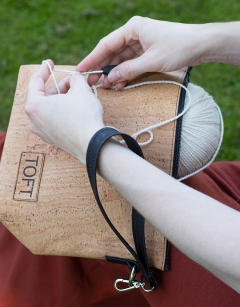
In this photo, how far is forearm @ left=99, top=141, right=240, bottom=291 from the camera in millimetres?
492

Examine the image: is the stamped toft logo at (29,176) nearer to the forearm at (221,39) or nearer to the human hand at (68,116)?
the human hand at (68,116)

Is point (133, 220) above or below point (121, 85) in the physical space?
below

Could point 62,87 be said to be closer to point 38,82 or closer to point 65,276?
point 38,82

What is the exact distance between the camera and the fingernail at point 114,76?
0.77 meters

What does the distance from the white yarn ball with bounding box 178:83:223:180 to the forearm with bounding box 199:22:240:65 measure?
9cm

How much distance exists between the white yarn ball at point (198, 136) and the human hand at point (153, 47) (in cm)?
8

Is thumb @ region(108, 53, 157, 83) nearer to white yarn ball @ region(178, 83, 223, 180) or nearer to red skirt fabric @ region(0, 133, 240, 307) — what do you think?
white yarn ball @ region(178, 83, 223, 180)

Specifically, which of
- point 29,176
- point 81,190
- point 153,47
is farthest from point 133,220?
point 153,47

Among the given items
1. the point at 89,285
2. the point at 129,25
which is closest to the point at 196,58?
the point at 129,25

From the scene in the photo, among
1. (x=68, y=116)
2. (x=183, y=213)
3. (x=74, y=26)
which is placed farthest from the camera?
(x=74, y=26)

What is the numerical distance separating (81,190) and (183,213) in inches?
10.8

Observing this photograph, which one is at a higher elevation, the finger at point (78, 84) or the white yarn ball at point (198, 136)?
the finger at point (78, 84)

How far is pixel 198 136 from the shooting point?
0.72 m

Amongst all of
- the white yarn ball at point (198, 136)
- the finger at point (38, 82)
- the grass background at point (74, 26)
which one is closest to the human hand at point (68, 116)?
the finger at point (38, 82)
